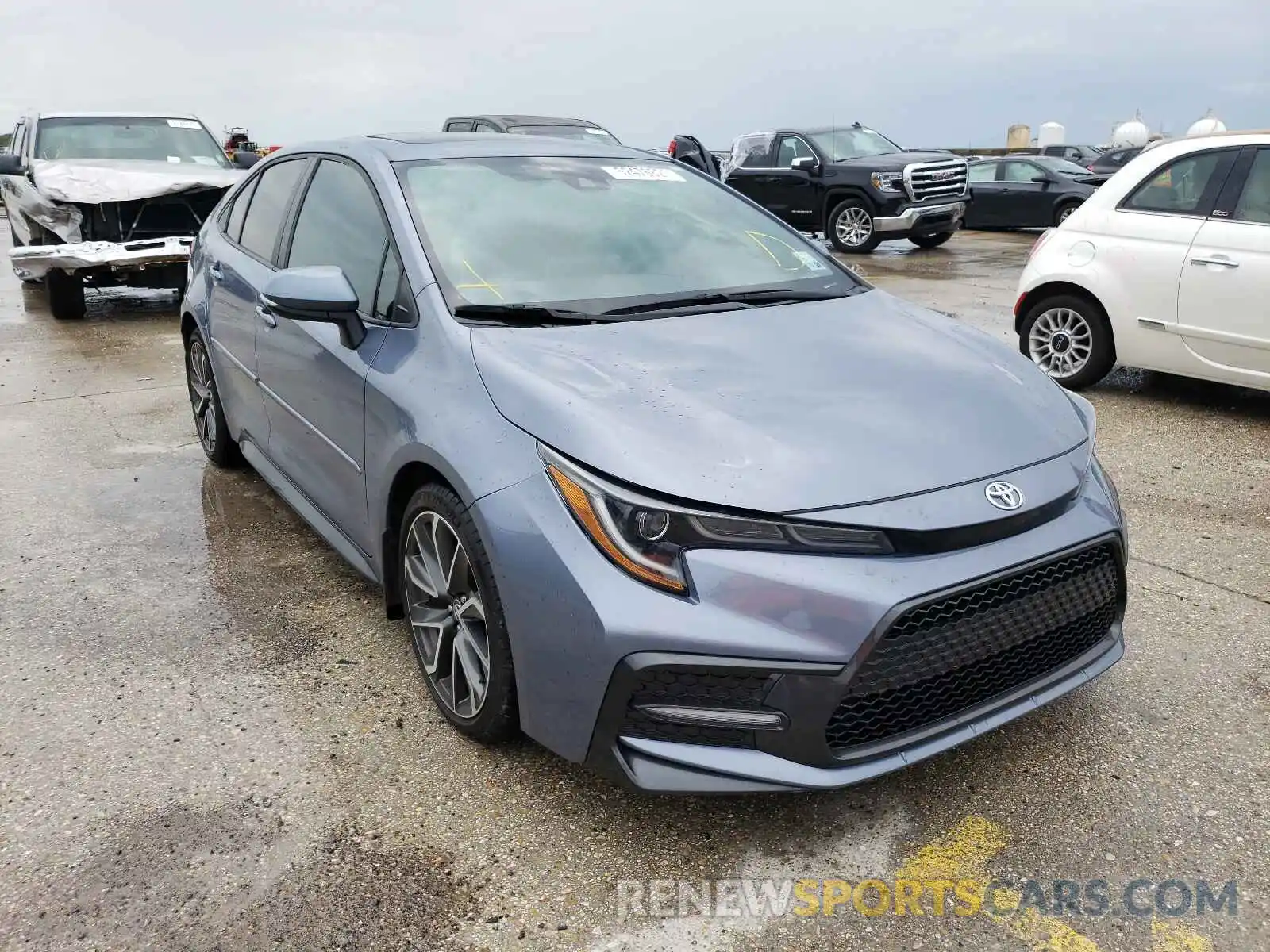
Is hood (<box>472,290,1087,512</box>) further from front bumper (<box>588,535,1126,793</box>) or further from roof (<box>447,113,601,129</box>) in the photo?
roof (<box>447,113,601,129</box>)

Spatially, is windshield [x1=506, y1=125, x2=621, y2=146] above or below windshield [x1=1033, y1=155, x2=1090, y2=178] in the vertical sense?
above

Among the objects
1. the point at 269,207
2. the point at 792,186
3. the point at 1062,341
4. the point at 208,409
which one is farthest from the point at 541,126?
the point at 269,207

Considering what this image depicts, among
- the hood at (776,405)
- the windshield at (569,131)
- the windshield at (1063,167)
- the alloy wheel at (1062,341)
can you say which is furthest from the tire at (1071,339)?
the windshield at (1063,167)

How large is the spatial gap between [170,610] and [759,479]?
2466 millimetres

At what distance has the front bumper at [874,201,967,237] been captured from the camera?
14.6 m

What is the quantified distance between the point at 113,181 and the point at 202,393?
5230 millimetres

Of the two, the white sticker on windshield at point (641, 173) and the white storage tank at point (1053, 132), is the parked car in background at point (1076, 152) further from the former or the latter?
the white sticker on windshield at point (641, 173)

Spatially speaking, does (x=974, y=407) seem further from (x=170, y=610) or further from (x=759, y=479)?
(x=170, y=610)

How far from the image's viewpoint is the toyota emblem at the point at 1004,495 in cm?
234

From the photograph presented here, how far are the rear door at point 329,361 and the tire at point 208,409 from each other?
1059mm

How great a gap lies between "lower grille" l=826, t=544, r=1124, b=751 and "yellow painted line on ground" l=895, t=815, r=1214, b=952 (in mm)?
332

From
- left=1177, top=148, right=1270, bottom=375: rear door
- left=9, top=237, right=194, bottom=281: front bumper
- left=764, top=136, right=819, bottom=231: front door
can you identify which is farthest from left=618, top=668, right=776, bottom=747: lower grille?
left=764, top=136, right=819, bottom=231: front door

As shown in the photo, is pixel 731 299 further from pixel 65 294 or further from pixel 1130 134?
pixel 1130 134

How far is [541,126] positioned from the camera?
13.0 metres
